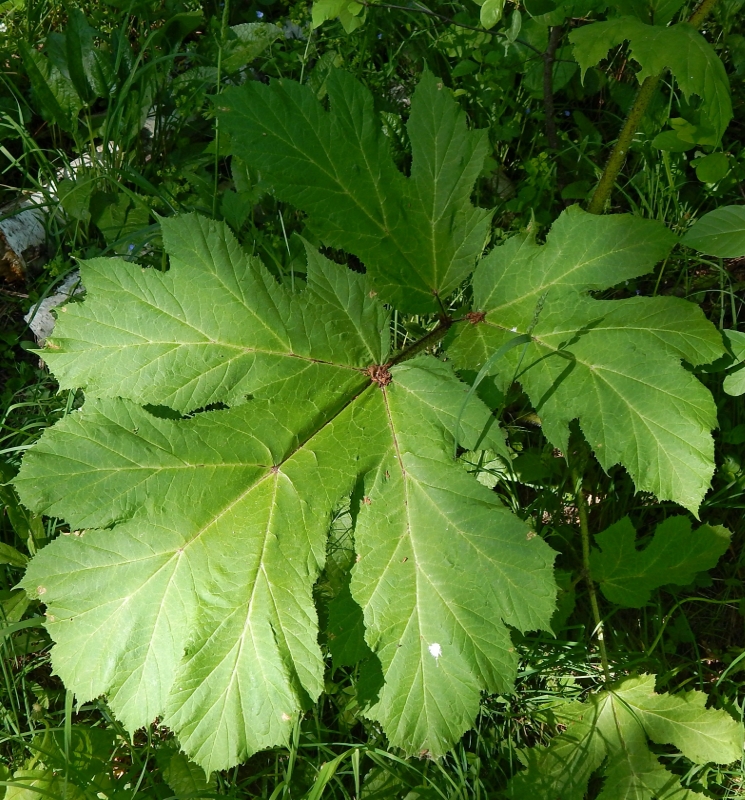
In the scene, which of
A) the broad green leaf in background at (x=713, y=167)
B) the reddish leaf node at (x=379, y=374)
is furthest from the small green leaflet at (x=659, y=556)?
the broad green leaf in background at (x=713, y=167)

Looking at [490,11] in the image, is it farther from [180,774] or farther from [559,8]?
[180,774]

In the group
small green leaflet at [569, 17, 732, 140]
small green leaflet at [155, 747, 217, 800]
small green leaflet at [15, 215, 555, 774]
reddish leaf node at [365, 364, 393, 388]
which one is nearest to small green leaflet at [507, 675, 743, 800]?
small green leaflet at [15, 215, 555, 774]

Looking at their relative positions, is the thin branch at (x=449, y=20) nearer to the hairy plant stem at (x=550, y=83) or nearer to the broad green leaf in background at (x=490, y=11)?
the hairy plant stem at (x=550, y=83)

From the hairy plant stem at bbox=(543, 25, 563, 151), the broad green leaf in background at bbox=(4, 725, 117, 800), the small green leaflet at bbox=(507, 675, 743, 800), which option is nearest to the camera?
the small green leaflet at bbox=(507, 675, 743, 800)

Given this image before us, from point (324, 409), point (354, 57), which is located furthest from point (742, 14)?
point (324, 409)

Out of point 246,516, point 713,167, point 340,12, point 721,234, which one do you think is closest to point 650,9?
point 721,234

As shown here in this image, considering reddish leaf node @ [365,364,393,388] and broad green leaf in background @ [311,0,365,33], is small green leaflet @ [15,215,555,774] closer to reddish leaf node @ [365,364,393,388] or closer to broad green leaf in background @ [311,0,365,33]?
reddish leaf node @ [365,364,393,388]

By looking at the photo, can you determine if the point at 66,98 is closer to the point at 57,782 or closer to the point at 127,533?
the point at 127,533
